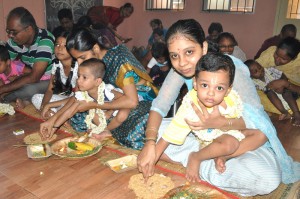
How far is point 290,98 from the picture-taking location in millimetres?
3396

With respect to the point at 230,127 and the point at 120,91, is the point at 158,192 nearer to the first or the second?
the point at 230,127

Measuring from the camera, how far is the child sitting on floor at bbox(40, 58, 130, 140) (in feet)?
7.20

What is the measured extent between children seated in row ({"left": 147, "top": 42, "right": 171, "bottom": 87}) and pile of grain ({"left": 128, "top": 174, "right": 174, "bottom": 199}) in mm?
2511

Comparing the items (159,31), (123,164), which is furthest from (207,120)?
(159,31)

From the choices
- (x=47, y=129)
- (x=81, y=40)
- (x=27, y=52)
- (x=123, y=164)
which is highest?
(x=81, y=40)

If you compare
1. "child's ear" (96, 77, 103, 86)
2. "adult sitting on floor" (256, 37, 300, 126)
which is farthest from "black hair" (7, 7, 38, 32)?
"adult sitting on floor" (256, 37, 300, 126)

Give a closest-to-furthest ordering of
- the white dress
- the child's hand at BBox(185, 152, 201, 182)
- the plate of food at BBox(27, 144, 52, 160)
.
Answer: the child's hand at BBox(185, 152, 201, 182) < the plate of food at BBox(27, 144, 52, 160) < the white dress

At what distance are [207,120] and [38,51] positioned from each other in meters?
2.26

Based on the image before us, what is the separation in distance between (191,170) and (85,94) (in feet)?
3.66

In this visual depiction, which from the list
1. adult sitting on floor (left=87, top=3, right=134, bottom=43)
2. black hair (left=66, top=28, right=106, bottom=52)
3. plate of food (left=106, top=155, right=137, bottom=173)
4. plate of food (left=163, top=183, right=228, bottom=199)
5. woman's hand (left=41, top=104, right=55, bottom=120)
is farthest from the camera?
adult sitting on floor (left=87, top=3, right=134, bottom=43)

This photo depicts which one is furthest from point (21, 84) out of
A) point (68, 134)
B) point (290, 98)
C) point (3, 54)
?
point (290, 98)

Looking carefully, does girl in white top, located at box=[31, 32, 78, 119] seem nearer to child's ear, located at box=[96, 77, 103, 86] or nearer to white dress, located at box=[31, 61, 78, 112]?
white dress, located at box=[31, 61, 78, 112]

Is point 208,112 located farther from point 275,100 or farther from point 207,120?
point 275,100

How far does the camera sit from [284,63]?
346 cm
